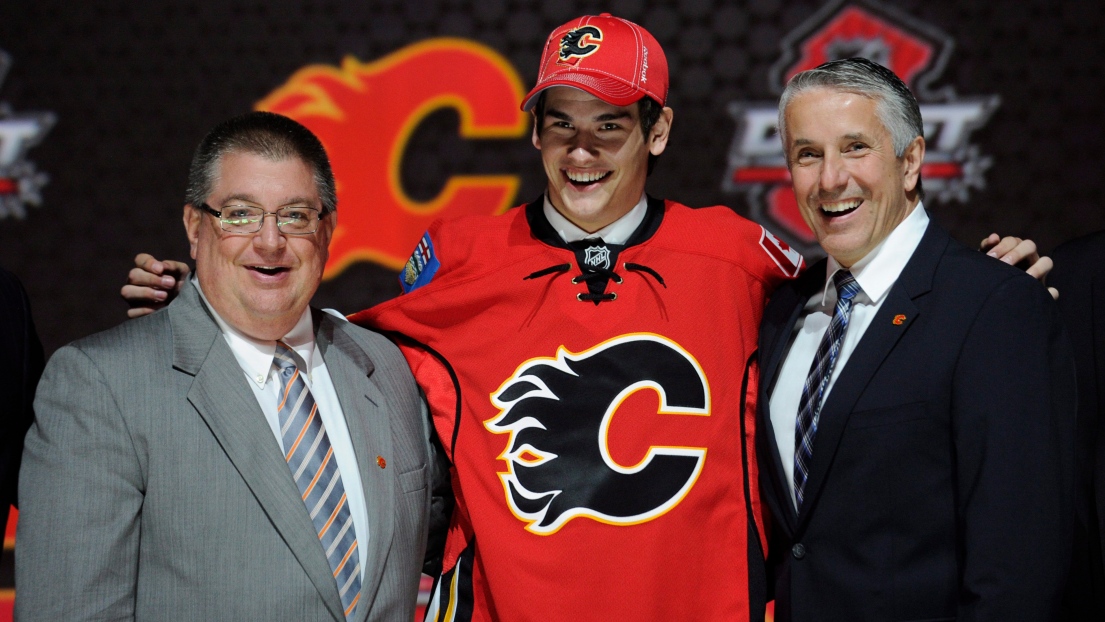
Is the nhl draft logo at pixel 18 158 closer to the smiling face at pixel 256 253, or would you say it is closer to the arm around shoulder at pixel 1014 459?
the smiling face at pixel 256 253

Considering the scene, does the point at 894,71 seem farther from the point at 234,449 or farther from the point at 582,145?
the point at 234,449

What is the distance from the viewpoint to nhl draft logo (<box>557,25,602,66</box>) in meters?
2.03

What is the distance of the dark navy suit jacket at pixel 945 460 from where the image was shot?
60.1 inches

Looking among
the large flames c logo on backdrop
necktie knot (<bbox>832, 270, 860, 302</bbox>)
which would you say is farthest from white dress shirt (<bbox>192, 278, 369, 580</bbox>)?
the large flames c logo on backdrop

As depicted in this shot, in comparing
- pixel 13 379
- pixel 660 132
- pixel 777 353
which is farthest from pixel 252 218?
pixel 777 353

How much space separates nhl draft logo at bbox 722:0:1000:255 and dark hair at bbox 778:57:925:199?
1.65m

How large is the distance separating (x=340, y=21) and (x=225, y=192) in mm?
1976

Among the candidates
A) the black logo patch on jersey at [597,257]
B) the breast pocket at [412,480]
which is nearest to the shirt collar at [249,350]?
the breast pocket at [412,480]

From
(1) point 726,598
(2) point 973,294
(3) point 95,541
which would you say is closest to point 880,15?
(2) point 973,294

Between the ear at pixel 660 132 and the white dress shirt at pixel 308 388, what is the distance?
82cm

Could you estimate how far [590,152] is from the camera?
201 cm

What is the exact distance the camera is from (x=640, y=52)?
206 cm

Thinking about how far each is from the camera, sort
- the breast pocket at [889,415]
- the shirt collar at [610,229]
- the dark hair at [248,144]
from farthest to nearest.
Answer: the shirt collar at [610,229] → the dark hair at [248,144] → the breast pocket at [889,415]

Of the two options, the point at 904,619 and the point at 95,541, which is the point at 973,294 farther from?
the point at 95,541
